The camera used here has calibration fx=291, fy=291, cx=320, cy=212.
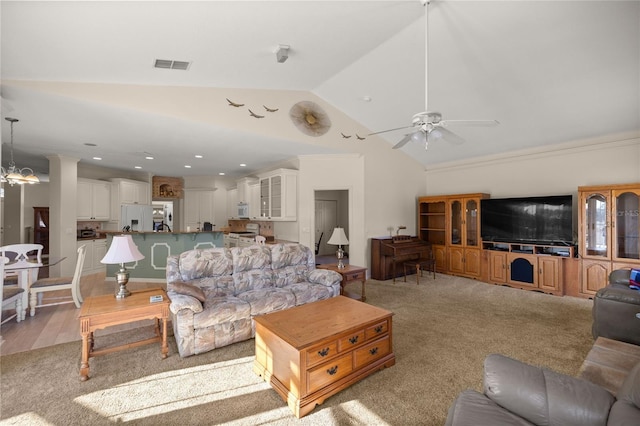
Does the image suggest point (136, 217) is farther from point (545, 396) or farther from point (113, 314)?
point (545, 396)

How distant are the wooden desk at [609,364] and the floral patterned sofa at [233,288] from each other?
96.0 inches

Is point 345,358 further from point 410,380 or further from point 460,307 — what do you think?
Result: point 460,307

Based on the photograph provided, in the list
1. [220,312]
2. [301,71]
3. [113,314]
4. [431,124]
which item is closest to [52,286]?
[113,314]

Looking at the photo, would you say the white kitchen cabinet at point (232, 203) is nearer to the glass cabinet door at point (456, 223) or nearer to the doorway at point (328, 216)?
the doorway at point (328, 216)

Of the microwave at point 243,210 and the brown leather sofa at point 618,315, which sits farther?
the microwave at point 243,210

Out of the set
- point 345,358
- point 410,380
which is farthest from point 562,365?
point 345,358

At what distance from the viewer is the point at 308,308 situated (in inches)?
111

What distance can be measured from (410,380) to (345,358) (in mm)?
608

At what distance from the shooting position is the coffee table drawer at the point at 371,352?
2.37 meters

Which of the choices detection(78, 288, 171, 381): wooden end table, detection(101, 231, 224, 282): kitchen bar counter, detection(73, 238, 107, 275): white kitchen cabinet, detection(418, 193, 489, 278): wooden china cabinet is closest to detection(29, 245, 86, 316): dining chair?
detection(101, 231, 224, 282): kitchen bar counter

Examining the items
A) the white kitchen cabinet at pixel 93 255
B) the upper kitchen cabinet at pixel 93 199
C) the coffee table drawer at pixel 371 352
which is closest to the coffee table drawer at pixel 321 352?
the coffee table drawer at pixel 371 352

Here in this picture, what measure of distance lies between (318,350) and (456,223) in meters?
5.39

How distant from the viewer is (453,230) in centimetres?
655

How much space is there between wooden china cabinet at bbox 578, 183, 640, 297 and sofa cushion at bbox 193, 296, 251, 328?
5.39 meters
